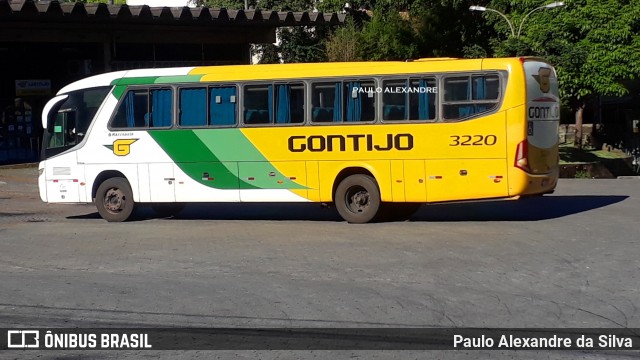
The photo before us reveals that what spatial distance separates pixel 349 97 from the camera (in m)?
18.0

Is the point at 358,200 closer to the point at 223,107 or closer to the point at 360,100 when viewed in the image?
the point at 360,100

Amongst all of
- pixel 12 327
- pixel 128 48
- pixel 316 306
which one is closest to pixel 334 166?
pixel 316 306

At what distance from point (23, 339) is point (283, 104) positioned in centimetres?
1047

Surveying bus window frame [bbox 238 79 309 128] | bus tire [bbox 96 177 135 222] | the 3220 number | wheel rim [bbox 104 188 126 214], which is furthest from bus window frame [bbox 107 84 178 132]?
the 3220 number

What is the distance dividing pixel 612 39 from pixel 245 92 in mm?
34487

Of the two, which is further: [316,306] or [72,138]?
[72,138]

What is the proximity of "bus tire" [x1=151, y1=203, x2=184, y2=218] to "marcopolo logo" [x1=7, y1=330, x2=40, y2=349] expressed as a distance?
11860mm

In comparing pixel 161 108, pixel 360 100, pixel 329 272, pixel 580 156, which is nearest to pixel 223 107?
pixel 161 108

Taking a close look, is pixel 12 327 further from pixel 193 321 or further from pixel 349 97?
pixel 349 97

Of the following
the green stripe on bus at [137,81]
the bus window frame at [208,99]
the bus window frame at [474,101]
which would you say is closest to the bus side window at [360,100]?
the bus window frame at [474,101]

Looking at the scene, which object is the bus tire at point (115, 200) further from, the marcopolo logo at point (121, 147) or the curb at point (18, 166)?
the curb at point (18, 166)

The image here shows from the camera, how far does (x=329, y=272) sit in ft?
40.0

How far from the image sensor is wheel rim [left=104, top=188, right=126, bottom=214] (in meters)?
19.5

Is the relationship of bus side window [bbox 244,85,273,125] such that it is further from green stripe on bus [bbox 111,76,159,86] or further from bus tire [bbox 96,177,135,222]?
bus tire [bbox 96,177,135,222]
